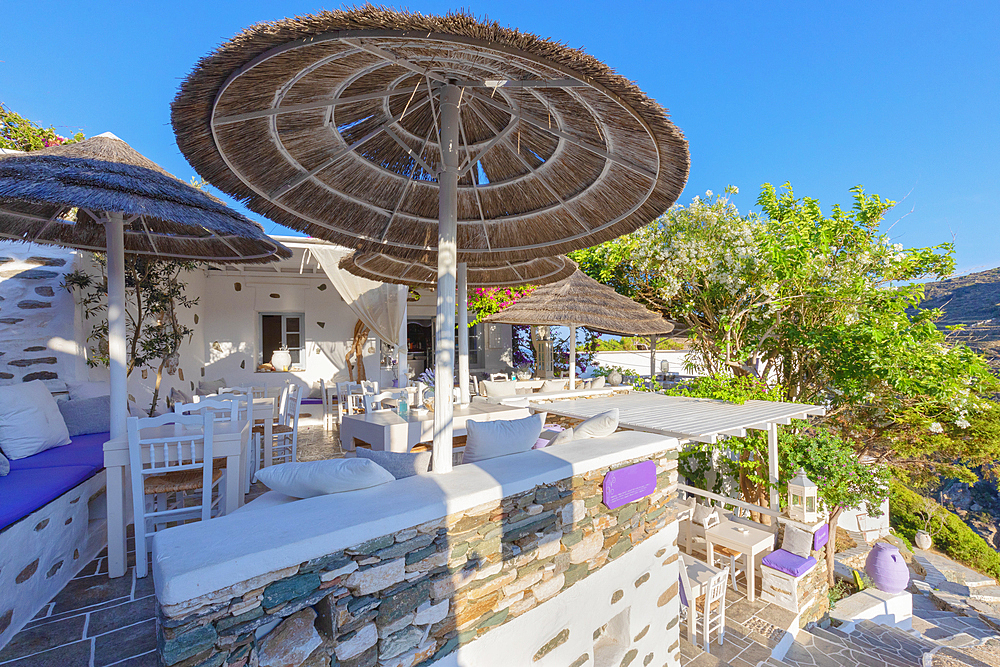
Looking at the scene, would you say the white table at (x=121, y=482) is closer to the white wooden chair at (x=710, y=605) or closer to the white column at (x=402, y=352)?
the white column at (x=402, y=352)

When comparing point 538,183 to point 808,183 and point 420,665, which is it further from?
point 808,183

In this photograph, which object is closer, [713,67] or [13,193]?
[13,193]


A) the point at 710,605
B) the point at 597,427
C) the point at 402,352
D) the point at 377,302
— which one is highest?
the point at 377,302

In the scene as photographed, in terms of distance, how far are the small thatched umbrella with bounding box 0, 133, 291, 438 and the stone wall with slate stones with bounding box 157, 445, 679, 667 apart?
2.74 meters

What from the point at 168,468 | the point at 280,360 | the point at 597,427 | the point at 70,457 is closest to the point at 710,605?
the point at 597,427

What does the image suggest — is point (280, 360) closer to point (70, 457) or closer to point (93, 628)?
point (70, 457)

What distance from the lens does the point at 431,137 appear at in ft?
11.7

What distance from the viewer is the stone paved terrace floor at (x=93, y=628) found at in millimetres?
2096

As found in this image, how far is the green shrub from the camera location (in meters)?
13.2

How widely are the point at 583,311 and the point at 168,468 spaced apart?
5561 mm

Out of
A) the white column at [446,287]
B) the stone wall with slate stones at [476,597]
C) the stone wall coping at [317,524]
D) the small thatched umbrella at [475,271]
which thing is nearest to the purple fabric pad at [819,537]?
the stone wall with slate stones at [476,597]

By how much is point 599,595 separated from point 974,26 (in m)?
24.0

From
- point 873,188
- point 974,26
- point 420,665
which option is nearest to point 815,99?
point 974,26

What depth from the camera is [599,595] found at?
2982 millimetres
